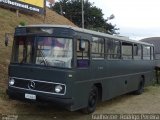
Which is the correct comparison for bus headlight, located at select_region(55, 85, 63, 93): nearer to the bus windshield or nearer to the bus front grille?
the bus front grille

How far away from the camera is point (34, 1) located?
25.1 metres

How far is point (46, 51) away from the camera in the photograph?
34.5 ft

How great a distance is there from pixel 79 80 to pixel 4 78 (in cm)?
408

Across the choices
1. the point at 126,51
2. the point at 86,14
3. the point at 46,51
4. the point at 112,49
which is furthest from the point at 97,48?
the point at 86,14

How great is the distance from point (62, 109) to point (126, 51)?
15.7 feet

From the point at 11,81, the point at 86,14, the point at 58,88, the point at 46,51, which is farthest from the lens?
the point at 86,14

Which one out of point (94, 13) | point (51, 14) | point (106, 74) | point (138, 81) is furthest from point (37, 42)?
point (94, 13)

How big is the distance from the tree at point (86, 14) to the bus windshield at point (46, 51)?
39828 millimetres

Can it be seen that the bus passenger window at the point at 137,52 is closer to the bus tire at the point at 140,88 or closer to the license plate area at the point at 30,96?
the bus tire at the point at 140,88

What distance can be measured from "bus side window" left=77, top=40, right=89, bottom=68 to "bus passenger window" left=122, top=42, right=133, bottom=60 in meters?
3.94

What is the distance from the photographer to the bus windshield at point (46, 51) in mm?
10352

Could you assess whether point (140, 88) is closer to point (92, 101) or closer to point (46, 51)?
point (92, 101)

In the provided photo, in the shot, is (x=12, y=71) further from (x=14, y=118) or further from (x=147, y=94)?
(x=147, y=94)

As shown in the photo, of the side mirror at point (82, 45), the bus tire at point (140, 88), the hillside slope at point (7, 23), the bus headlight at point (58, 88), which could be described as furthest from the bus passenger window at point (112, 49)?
the bus tire at point (140, 88)
